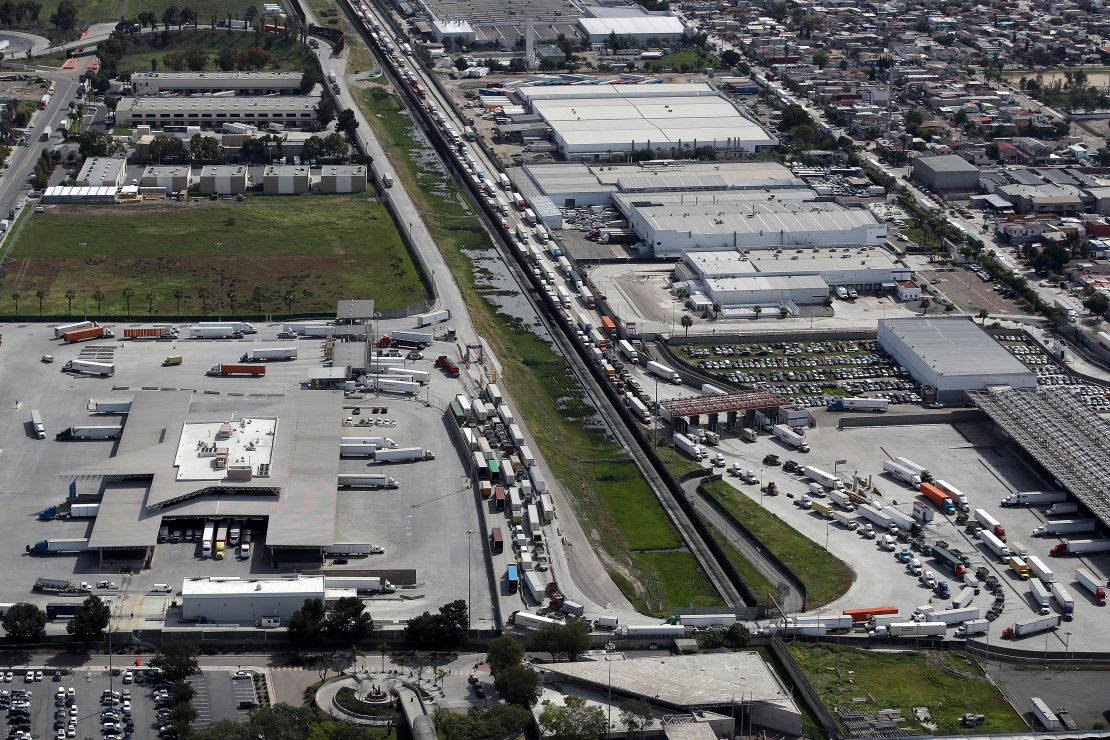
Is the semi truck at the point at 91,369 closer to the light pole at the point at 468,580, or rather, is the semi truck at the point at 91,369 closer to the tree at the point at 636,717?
the light pole at the point at 468,580

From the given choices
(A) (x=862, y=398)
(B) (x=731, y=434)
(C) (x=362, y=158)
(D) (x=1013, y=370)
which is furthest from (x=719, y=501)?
(C) (x=362, y=158)

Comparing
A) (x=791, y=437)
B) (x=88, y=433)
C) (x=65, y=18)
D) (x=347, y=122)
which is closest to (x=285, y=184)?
(x=347, y=122)

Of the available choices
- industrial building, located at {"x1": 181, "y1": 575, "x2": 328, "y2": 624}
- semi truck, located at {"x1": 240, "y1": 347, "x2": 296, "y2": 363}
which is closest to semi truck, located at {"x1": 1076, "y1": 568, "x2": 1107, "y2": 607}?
industrial building, located at {"x1": 181, "y1": 575, "x2": 328, "y2": 624}

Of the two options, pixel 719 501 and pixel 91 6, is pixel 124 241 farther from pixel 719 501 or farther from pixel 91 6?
pixel 91 6

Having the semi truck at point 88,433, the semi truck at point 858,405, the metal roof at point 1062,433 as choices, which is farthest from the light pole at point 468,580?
the metal roof at point 1062,433

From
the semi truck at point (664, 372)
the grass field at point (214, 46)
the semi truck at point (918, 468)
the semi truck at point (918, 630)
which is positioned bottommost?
the grass field at point (214, 46)
